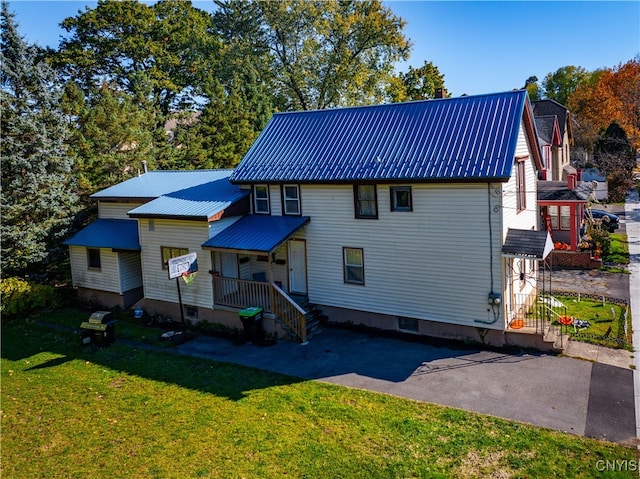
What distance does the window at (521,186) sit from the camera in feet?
57.3

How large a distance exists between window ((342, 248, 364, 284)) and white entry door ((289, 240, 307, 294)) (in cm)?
177

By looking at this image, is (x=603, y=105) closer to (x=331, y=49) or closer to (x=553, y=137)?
(x=553, y=137)

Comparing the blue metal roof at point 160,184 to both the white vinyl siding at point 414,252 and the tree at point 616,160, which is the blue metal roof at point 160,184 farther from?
the tree at point 616,160

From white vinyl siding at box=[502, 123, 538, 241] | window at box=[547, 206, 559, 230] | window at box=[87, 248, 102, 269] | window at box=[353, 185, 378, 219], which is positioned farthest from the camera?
window at box=[547, 206, 559, 230]

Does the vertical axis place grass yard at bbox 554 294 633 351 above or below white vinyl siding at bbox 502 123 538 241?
below

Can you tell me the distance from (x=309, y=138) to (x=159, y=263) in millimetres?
8025

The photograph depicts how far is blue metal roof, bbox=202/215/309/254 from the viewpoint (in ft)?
56.2

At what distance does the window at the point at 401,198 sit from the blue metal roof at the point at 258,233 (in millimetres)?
3512

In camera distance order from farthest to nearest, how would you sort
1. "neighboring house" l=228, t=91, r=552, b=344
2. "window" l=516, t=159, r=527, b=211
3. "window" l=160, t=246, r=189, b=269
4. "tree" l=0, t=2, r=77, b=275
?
"tree" l=0, t=2, r=77, b=275, "window" l=160, t=246, r=189, b=269, "window" l=516, t=159, r=527, b=211, "neighboring house" l=228, t=91, r=552, b=344

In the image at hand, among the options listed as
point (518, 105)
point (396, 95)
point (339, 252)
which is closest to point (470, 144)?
point (518, 105)

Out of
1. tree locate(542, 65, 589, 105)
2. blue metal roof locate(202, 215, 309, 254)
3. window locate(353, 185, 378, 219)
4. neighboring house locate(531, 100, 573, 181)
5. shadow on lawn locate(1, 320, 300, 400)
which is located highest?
tree locate(542, 65, 589, 105)

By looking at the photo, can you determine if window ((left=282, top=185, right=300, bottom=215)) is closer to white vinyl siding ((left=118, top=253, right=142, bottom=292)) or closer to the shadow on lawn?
the shadow on lawn

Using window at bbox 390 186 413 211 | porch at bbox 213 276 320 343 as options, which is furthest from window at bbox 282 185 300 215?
window at bbox 390 186 413 211

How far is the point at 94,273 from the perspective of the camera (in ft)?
73.2
